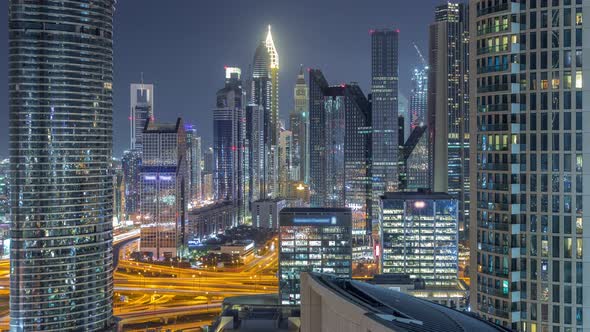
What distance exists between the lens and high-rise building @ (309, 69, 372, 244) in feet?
539

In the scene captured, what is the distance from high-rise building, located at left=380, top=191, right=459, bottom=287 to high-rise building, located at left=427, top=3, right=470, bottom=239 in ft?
153

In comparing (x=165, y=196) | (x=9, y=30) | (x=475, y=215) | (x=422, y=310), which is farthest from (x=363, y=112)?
(x=422, y=310)

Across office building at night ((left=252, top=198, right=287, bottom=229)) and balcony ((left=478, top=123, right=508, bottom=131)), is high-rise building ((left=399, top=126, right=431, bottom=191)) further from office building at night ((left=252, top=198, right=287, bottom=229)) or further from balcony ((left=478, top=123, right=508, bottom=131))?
balcony ((left=478, top=123, right=508, bottom=131))

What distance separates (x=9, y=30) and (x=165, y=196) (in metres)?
71.6

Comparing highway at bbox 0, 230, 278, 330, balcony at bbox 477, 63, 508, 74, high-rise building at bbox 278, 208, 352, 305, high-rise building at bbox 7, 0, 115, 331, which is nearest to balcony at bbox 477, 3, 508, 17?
balcony at bbox 477, 63, 508, 74

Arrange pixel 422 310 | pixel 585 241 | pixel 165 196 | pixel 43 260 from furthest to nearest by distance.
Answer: pixel 165 196, pixel 43 260, pixel 585 241, pixel 422 310

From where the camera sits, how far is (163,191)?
134 metres

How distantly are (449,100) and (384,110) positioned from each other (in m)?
15.2

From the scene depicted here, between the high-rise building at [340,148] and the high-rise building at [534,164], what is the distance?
11928 centimetres

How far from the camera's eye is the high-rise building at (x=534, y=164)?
26.2 m

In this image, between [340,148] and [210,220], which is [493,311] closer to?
[210,220]

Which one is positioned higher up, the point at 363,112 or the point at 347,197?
the point at 363,112

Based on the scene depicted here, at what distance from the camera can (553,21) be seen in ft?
87.1

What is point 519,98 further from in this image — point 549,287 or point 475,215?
point 549,287
